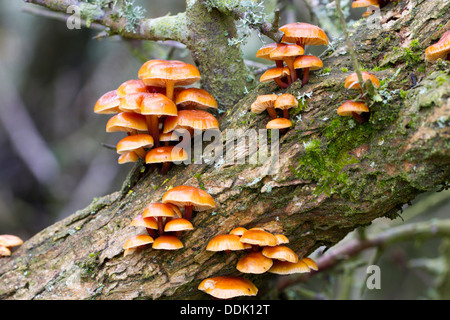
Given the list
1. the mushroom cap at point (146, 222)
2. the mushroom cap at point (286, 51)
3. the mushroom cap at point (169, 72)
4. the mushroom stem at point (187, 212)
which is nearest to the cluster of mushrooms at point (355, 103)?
the mushroom cap at point (286, 51)

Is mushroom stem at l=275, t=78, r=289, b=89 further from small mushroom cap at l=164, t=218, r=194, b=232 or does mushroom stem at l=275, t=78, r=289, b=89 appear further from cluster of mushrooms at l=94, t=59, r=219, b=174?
small mushroom cap at l=164, t=218, r=194, b=232

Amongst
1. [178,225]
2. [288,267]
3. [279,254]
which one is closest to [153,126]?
[178,225]

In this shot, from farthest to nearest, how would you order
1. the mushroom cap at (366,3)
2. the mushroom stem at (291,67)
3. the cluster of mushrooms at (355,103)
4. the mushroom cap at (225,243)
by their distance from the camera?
the mushroom cap at (366,3)
the mushroom stem at (291,67)
the mushroom cap at (225,243)
the cluster of mushrooms at (355,103)

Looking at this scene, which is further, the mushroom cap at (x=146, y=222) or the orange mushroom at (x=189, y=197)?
the mushroom cap at (x=146, y=222)

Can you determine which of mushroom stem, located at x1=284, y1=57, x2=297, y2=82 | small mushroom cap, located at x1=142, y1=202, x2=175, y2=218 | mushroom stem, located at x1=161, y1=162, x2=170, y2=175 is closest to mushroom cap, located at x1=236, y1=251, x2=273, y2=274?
small mushroom cap, located at x1=142, y1=202, x2=175, y2=218

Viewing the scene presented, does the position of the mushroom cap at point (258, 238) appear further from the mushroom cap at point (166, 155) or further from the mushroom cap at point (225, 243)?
the mushroom cap at point (166, 155)
